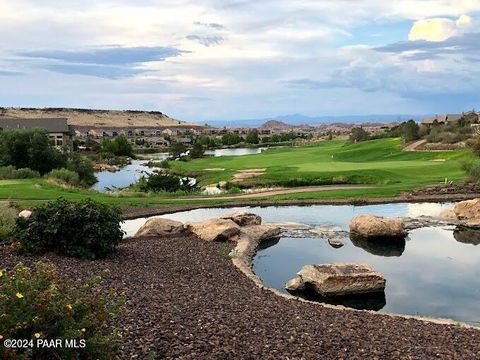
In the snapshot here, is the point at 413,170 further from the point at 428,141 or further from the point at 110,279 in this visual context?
the point at 110,279

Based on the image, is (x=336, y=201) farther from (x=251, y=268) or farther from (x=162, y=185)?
(x=162, y=185)

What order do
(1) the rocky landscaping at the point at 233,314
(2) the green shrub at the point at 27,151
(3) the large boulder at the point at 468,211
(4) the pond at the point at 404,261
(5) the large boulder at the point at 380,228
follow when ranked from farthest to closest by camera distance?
(2) the green shrub at the point at 27,151 < (3) the large boulder at the point at 468,211 < (5) the large boulder at the point at 380,228 < (4) the pond at the point at 404,261 < (1) the rocky landscaping at the point at 233,314

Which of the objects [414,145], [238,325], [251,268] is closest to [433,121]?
[414,145]

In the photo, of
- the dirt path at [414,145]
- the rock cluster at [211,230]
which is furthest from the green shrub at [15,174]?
the dirt path at [414,145]

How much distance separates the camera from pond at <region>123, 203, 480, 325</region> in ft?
45.2

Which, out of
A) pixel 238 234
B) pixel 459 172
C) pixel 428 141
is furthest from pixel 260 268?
pixel 428 141

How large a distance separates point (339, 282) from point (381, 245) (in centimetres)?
713

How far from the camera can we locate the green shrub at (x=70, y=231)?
13445mm

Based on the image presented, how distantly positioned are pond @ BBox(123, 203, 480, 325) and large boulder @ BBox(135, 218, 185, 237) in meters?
1.52

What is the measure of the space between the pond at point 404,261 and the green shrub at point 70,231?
190 inches

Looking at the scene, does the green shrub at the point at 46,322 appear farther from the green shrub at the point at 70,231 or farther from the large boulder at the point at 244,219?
the large boulder at the point at 244,219

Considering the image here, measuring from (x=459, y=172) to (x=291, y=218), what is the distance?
21492 millimetres

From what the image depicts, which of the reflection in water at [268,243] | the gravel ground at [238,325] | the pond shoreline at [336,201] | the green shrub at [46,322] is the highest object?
the green shrub at [46,322]

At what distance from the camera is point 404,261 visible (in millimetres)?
18281
